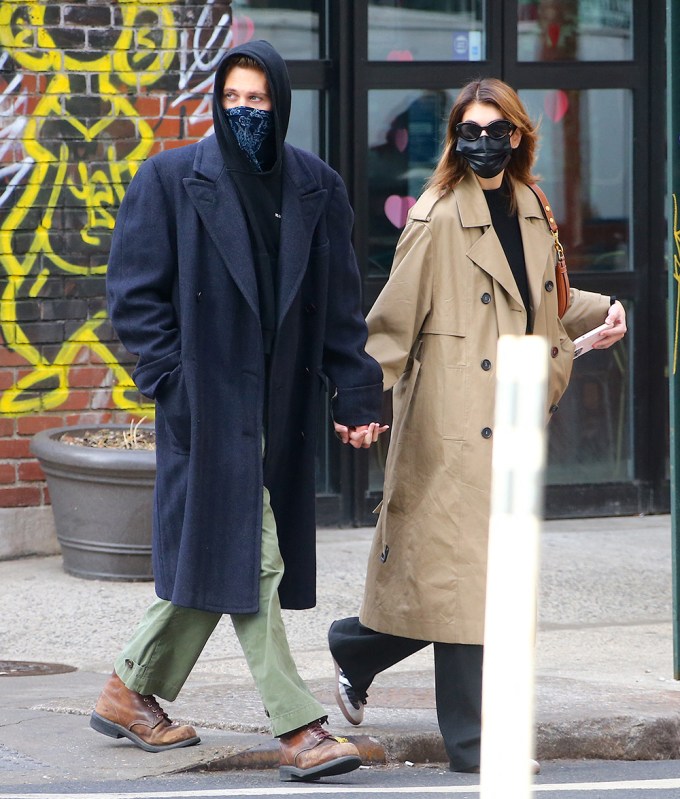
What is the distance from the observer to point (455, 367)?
4660mm

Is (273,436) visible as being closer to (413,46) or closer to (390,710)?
(390,710)

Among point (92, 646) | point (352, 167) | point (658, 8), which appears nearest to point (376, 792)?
point (92, 646)

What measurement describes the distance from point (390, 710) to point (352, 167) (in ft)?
13.3

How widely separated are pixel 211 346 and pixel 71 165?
139 inches

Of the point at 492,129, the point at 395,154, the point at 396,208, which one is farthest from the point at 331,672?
the point at 395,154

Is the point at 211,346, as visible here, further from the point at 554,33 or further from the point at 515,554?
the point at 554,33

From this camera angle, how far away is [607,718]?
16.6 feet

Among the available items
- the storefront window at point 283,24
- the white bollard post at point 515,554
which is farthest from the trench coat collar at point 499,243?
the storefront window at point 283,24

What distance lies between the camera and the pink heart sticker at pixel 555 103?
8.93m

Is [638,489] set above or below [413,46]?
below

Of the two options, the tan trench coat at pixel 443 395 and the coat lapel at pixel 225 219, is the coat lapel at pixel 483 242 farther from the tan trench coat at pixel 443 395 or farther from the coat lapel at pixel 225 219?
the coat lapel at pixel 225 219

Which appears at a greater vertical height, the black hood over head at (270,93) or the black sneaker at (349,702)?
the black hood over head at (270,93)

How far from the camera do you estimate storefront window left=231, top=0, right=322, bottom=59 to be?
330 inches

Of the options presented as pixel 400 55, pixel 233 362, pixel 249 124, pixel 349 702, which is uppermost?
pixel 400 55
